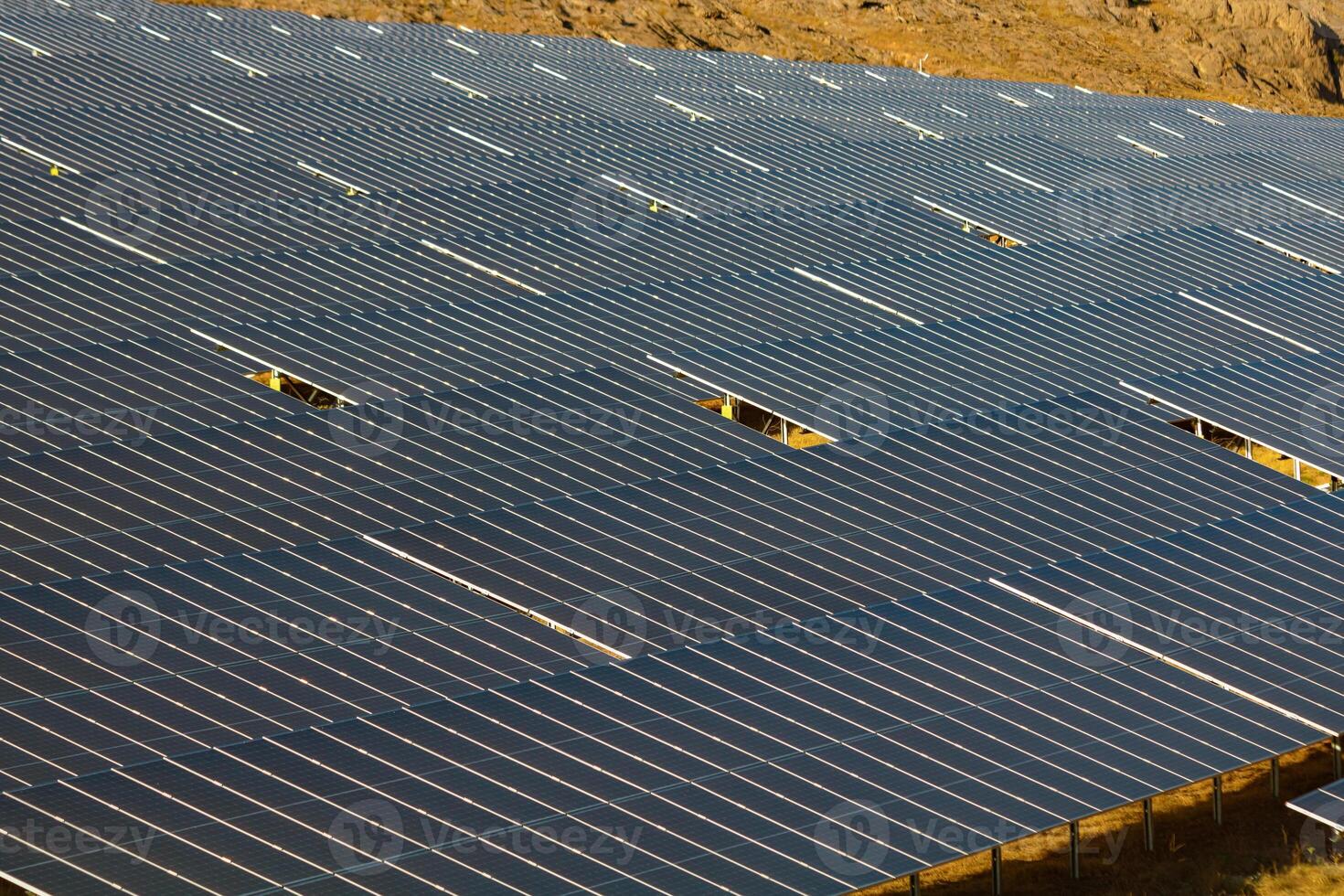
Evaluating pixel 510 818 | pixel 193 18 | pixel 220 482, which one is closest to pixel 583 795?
pixel 510 818

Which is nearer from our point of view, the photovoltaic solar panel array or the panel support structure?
the photovoltaic solar panel array

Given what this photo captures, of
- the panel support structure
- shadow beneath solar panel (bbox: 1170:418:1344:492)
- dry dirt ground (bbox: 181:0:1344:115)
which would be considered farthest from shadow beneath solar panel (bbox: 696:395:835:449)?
dry dirt ground (bbox: 181:0:1344:115)

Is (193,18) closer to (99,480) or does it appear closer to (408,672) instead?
(99,480)

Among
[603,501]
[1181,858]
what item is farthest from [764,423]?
[1181,858]

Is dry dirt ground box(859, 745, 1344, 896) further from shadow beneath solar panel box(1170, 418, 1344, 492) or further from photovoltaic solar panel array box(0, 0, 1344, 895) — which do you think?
shadow beneath solar panel box(1170, 418, 1344, 492)

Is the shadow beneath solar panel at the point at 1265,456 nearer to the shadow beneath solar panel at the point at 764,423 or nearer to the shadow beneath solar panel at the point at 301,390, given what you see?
the shadow beneath solar panel at the point at 764,423

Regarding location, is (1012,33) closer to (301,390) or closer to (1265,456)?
(1265,456)
